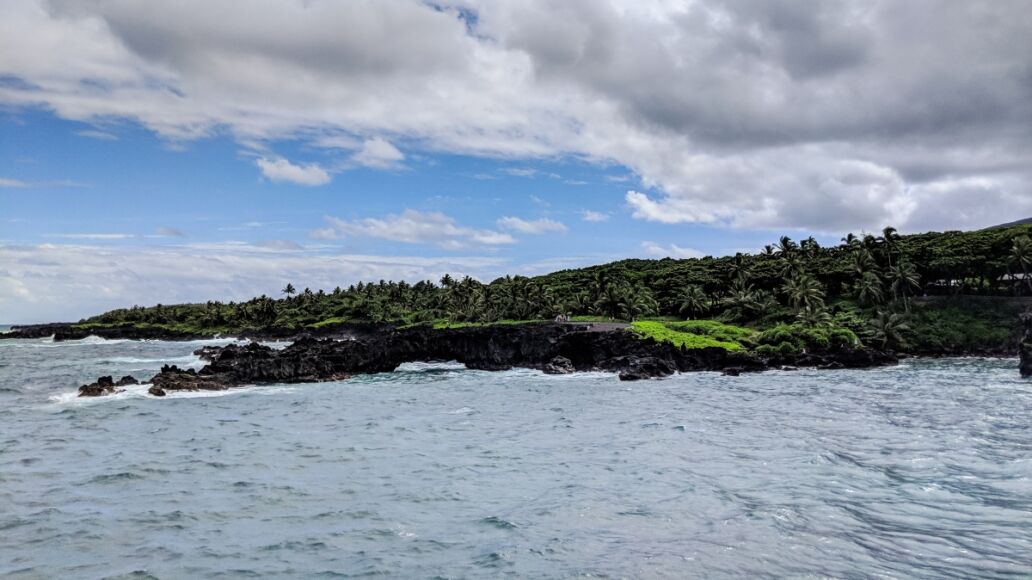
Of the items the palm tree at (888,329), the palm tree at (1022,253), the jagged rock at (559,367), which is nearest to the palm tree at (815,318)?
the palm tree at (888,329)

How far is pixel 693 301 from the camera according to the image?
106688 mm

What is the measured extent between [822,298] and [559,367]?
50.5 metres

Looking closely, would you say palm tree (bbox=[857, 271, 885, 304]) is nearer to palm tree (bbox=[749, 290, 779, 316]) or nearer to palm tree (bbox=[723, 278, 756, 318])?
palm tree (bbox=[749, 290, 779, 316])

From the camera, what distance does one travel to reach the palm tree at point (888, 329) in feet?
269

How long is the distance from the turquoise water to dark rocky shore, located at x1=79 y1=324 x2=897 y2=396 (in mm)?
17691

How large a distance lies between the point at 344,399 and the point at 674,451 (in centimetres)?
3219

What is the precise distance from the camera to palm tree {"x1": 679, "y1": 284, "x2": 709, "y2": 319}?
107 meters

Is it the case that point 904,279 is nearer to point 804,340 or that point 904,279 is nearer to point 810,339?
point 810,339

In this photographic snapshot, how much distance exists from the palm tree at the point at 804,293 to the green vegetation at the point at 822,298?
17 centimetres

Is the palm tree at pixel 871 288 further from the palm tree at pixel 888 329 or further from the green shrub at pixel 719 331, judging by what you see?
the green shrub at pixel 719 331

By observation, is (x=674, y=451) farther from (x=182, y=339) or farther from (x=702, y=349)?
(x=182, y=339)

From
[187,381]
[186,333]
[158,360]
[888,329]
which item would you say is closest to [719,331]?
[888,329]

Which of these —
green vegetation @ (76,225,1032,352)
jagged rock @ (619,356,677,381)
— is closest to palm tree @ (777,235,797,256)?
green vegetation @ (76,225,1032,352)

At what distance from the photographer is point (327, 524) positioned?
18.8m
